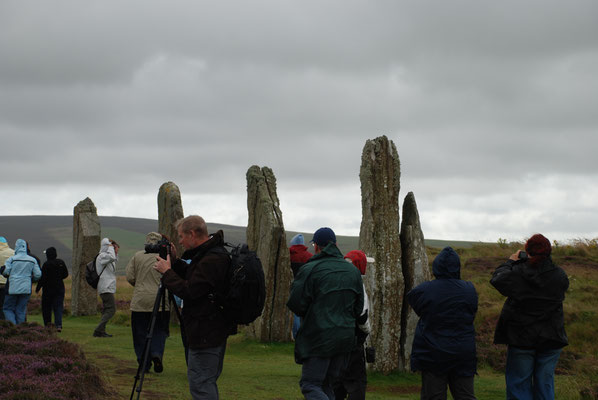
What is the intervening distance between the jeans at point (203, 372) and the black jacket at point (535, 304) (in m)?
3.78

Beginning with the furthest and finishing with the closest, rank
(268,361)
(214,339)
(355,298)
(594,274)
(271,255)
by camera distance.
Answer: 1. (594,274)
2. (271,255)
3. (268,361)
4. (355,298)
5. (214,339)

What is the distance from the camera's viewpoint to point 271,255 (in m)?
17.5

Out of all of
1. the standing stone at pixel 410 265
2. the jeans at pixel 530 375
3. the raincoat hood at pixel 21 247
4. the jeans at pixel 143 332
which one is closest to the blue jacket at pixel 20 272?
the raincoat hood at pixel 21 247

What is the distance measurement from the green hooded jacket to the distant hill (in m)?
75.5

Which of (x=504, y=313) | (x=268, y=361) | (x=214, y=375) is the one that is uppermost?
(x=504, y=313)

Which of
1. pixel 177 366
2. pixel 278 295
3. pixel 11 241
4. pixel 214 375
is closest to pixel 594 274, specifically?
pixel 278 295

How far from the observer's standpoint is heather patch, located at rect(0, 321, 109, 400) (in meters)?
8.66

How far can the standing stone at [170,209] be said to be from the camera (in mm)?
20922

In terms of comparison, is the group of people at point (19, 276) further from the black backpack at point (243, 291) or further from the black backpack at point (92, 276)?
the black backpack at point (243, 291)

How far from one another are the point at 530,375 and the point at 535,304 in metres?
0.92

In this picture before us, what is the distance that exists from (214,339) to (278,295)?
1064 centimetres

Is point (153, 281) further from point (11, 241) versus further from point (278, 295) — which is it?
point (11, 241)

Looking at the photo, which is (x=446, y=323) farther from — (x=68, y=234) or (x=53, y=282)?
(x=68, y=234)

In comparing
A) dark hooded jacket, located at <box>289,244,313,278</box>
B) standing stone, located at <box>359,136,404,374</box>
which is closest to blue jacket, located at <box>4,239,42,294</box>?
dark hooded jacket, located at <box>289,244,313,278</box>
